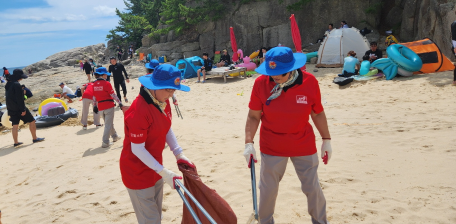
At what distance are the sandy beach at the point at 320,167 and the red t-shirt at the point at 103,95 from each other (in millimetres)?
878

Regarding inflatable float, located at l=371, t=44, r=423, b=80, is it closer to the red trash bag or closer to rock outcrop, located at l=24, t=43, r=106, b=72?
the red trash bag

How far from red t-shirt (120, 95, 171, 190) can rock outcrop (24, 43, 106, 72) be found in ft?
128

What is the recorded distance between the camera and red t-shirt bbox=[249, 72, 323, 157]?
8.47 feet

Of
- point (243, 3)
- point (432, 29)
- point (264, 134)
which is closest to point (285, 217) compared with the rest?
point (264, 134)

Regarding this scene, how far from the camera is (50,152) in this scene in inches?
271

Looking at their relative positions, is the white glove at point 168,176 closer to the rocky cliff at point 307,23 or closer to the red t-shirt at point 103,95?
the red t-shirt at point 103,95

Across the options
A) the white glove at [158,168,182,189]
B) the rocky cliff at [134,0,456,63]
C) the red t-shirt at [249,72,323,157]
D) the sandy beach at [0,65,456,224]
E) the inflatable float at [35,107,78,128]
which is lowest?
the sandy beach at [0,65,456,224]

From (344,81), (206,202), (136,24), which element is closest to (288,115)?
(206,202)

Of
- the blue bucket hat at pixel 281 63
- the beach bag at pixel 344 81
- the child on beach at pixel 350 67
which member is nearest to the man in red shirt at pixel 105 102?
the blue bucket hat at pixel 281 63

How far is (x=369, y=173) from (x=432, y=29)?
11.5 metres

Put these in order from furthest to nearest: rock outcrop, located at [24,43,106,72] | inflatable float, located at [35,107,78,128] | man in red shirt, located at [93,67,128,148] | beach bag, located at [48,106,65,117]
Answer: rock outcrop, located at [24,43,106,72] < beach bag, located at [48,106,65,117] < inflatable float, located at [35,107,78,128] < man in red shirt, located at [93,67,128,148]

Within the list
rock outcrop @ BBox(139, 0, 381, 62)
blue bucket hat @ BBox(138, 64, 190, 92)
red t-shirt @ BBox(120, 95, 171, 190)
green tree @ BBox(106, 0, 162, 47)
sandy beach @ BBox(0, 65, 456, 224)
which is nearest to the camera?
red t-shirt @ BBox(120, 95, 171, 190)

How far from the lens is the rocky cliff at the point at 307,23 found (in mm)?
13789

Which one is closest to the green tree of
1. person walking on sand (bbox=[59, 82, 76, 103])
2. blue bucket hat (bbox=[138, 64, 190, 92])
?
person walking on sand (bbox=[59, 82, 76, 103])
